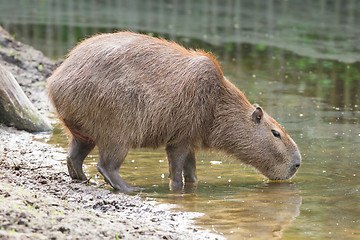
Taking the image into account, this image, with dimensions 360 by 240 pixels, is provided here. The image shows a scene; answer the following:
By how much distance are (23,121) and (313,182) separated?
12.9ft

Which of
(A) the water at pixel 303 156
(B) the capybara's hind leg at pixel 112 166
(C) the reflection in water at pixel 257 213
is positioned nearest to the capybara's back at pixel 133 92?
(B) the capybara's hind leg at pixel 112 166

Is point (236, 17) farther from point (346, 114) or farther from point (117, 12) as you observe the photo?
point (346, 114)

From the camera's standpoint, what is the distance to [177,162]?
21.5ft

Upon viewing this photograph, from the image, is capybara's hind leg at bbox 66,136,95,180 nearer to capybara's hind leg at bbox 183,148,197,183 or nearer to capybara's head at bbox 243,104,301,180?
capybara's hind leg at bbox 183,148,197,183

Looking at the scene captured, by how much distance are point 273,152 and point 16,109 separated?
11.4 ft

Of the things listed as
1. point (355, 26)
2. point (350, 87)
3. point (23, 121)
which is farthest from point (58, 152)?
point (355, 26)

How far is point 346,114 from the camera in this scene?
31.8ft

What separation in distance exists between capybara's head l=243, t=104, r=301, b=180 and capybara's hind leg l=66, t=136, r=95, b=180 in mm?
1713

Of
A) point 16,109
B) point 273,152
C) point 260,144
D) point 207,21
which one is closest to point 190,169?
point 260,144

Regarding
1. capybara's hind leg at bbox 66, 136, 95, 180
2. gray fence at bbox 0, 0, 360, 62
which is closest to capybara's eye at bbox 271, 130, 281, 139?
capybara's hind leg at bbox 66, 136, 95, 180

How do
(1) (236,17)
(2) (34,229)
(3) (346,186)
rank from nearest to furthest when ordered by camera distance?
(2) (34,229) < (3) (346,186) < (1) (236,17)

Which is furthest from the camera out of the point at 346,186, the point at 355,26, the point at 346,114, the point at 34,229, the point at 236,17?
the point at 236,17

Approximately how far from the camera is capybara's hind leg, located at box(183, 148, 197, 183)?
6816mm

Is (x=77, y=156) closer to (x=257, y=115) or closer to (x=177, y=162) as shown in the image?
(x=177, y=162)
